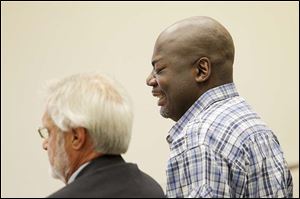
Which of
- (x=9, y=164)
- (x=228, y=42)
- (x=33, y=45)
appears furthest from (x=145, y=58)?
(x=228, y=42)

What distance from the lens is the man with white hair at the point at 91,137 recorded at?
59.3 inches

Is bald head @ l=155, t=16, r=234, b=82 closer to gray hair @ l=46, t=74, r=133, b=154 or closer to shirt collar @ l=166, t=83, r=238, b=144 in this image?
shirt collar @ l=166, t=83, r=238, b=144

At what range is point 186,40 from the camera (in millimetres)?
1825

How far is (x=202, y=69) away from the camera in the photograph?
1.80 metres

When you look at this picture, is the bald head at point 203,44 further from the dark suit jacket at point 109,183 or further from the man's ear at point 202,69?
the dark suit jacket at point 109,183

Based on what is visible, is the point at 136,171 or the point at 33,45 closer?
the point at 136,171

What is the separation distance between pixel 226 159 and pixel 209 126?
10 centimetres

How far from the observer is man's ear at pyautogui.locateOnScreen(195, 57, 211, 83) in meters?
1.79

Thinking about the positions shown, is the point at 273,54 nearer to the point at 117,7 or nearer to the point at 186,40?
the point at 117,7

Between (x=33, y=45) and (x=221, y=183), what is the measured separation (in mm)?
2332

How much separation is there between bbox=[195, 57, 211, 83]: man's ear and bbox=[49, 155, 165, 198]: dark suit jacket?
13.9 inches

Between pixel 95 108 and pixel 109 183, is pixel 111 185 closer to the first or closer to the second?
pixel 109 183

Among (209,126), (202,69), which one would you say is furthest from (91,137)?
(202,69)

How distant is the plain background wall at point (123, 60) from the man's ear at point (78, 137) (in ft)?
6.80
